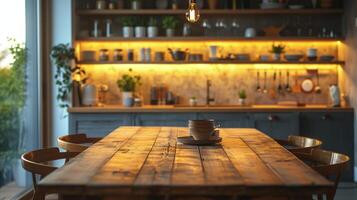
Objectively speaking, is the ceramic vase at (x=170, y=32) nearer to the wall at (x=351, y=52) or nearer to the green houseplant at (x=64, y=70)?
the green houseplant at (x=64, y=70)

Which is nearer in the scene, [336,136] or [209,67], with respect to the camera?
[336,136]

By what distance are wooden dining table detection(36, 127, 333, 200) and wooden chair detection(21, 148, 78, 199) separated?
0.22 metres

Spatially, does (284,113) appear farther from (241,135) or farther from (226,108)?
(241,135)

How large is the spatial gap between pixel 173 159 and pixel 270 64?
4531mm

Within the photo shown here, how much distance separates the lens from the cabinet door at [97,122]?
6613 mm

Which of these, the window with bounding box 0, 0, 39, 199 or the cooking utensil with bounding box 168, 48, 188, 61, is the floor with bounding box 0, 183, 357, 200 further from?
the cooking utensil with bounding box 168, 48, 188, 61

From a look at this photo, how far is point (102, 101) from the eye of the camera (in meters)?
7.32

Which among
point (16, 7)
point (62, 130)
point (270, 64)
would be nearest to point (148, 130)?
point (16, 7)

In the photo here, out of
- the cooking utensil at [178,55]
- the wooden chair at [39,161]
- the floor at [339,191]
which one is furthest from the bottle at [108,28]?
the wooden chair at [39,161]

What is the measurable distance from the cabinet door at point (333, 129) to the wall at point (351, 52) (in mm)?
124

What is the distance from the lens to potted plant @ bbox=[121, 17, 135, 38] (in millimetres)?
7070

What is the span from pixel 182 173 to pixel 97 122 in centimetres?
417

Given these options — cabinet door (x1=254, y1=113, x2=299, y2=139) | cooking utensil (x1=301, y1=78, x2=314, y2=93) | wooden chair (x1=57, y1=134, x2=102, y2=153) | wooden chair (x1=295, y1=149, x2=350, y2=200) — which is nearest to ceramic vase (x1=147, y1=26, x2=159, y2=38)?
cabinet door (x1=254, y1=113, x2=299, y2=139)

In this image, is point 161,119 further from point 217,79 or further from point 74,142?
point 74,142
